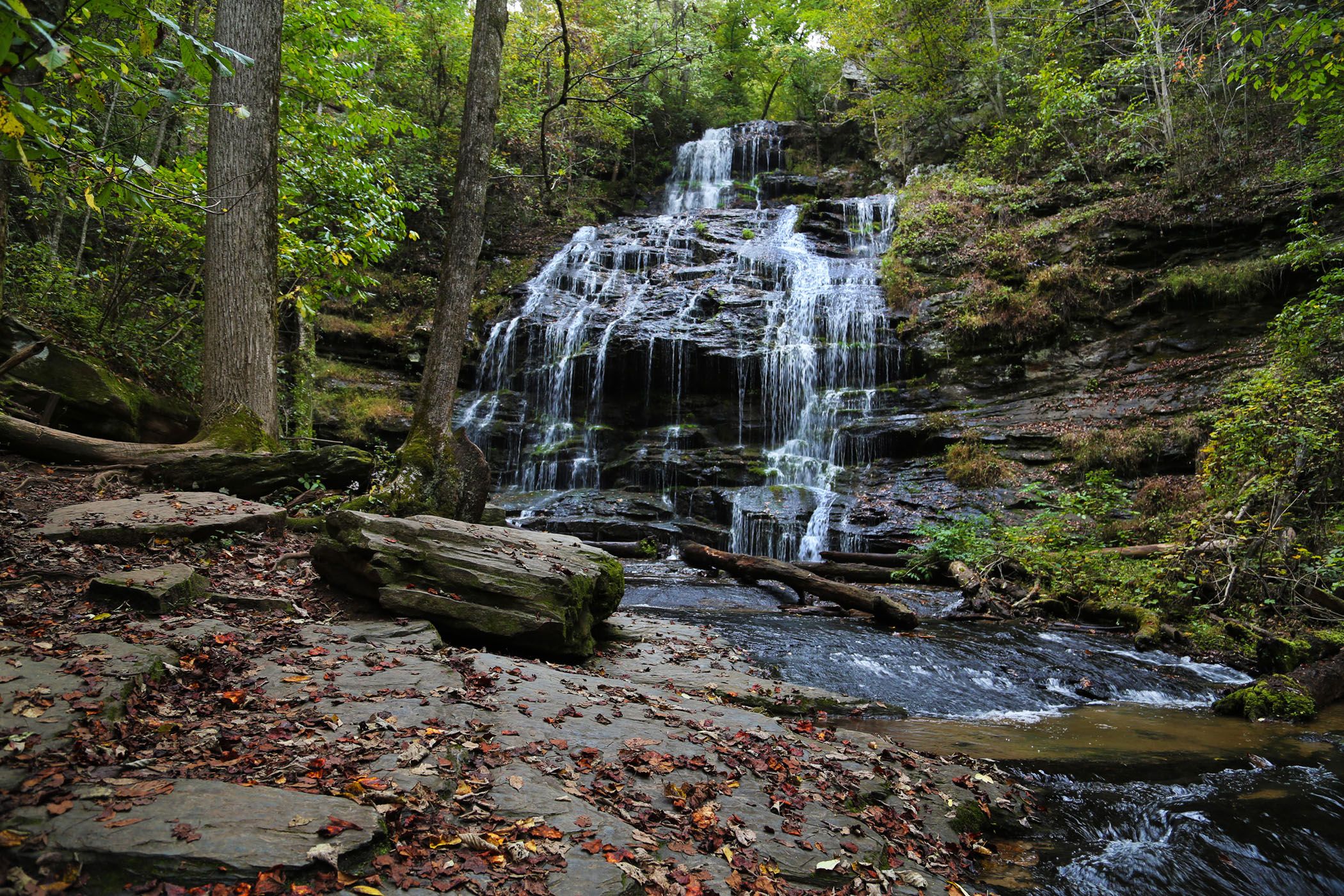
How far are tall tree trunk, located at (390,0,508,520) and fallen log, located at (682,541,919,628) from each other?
426 cm

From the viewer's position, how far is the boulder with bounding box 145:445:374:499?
6.36 meters

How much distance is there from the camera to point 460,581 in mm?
5035

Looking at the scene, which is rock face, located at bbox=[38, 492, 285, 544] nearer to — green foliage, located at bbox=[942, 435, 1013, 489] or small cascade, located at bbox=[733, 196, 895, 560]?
small cascade, located at bbox=[733, 196, 895, 560]

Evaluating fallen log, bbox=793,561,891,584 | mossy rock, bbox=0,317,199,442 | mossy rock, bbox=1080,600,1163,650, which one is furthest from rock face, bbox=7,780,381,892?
fallen log, bbox=793,561,891,584

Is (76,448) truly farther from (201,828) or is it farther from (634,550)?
(634,550)

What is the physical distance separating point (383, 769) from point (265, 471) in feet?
17.4

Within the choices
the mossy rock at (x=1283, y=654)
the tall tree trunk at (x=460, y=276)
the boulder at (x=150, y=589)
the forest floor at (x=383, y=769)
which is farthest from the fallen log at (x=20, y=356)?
the mossy rock at (x=1283, y=654)

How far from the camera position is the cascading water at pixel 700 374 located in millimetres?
14938

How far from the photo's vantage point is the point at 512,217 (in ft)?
76.7

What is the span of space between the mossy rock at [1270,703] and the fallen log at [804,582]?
2.92 metres

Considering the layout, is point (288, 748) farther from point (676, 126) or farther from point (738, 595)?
point (676, 126)

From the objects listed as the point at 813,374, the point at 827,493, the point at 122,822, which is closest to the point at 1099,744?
the point at 122,822

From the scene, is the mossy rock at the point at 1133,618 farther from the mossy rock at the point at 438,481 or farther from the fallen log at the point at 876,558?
the mossy rock at the point at 438,481

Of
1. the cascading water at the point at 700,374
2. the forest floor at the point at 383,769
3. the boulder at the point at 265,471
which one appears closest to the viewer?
the forest floor at the point at 383,769
